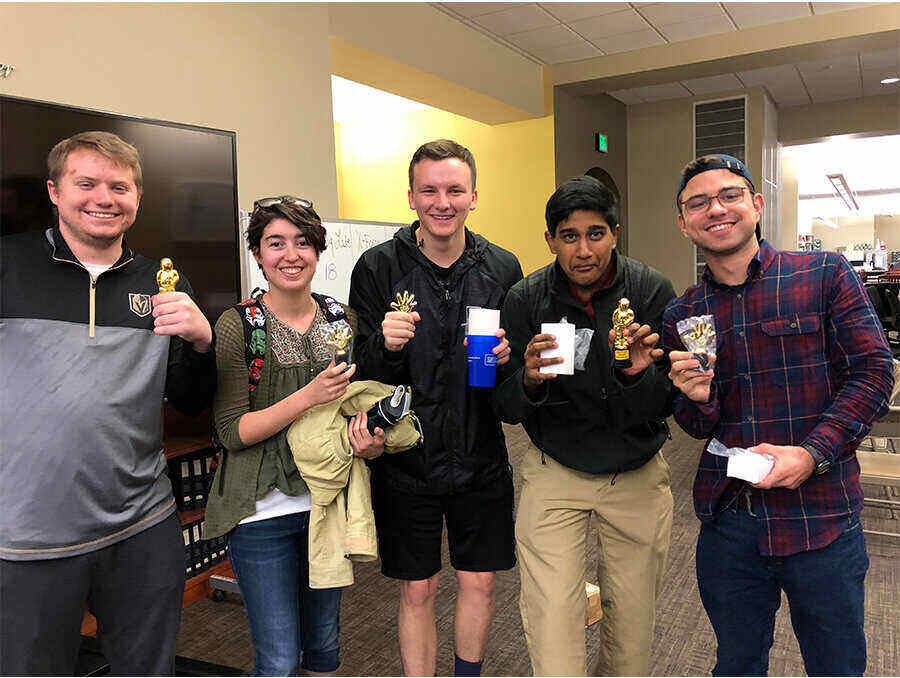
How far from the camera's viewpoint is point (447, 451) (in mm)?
1928

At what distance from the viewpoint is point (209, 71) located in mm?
3572

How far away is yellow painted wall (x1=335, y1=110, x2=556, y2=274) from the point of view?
24.0ft

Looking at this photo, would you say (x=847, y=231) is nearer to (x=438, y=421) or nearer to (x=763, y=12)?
(x=763, y=12)

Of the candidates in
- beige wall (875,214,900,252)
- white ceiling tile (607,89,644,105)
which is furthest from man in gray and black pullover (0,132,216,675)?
beige wall (875,214,900,252)

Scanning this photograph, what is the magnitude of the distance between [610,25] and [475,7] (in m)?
1.29

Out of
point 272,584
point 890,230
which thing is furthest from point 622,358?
point 890,230

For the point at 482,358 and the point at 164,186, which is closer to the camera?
the point at 482,358

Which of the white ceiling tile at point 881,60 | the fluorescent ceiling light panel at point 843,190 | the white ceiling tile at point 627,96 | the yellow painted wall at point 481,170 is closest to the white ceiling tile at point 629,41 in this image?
the yellow painted wall at point 481,170

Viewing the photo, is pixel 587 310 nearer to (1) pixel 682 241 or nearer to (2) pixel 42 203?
(2) pixel 42 203

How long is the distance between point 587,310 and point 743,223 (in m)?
0.44

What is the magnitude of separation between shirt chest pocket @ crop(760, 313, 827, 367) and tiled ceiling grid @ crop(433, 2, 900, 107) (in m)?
4.66

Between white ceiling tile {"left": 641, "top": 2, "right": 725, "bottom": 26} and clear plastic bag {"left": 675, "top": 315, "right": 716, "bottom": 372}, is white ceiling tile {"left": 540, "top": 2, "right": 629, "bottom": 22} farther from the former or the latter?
clear plastic bag {"left": 675, "top": 315, "right": 716, "bottom": 372}

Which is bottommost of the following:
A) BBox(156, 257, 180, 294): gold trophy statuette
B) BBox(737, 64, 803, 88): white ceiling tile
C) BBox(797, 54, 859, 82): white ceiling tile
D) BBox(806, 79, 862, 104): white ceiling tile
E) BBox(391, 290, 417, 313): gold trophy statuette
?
BBox(391, 290, 417, 313): gold trophy statuette

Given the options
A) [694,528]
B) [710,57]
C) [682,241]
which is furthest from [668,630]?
[682,241]
